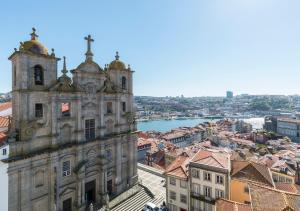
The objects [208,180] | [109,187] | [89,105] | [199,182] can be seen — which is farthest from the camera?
[109,187]

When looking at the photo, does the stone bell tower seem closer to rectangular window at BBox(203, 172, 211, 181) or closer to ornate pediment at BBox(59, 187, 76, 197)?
ornate pediment at BBox(59, 187, 76, 197)

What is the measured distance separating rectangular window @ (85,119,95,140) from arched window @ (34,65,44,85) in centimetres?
748

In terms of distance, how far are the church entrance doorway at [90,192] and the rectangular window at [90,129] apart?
607cm

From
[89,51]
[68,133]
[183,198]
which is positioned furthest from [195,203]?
[89,51]

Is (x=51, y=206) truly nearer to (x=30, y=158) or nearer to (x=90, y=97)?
(x=30, y=158)

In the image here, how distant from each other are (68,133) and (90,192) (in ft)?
29.6

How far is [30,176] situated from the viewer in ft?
70.8

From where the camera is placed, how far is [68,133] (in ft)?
84.1

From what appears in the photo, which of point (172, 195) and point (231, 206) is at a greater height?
point (231, 206)

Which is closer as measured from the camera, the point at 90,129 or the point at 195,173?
the point at 195,173

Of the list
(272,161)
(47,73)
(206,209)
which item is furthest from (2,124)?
(272,161)

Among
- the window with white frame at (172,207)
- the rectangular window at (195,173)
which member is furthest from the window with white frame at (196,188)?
the window with white frame at (172,207)

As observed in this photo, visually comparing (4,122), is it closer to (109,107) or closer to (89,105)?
(89,105)

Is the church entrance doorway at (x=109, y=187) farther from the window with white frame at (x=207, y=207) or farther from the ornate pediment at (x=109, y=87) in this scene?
the window with white frame at (x=207, y=207)
